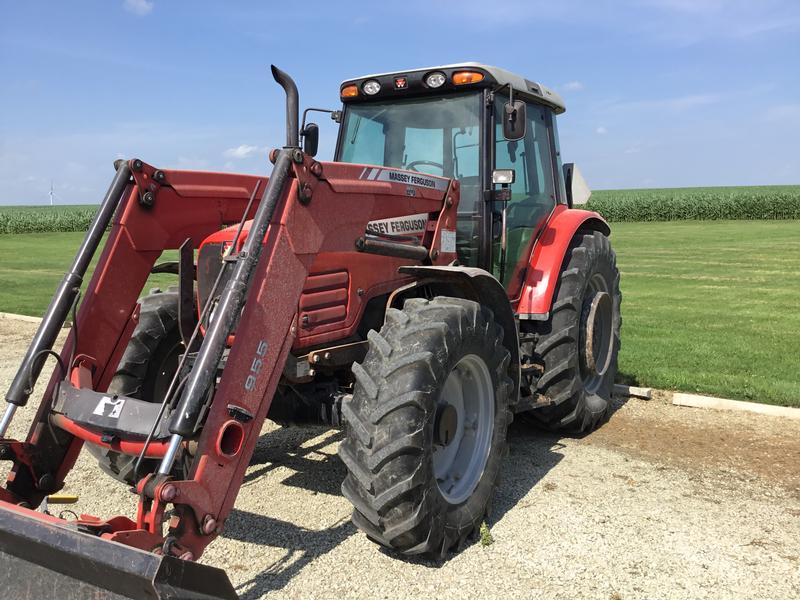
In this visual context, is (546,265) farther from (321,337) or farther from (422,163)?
(321,337)

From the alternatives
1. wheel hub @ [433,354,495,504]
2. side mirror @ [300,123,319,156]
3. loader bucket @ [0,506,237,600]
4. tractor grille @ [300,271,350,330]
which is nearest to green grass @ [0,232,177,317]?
side mirror @ [300,123,319,156]

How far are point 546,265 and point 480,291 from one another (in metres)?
1.26

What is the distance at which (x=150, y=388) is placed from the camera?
4637 mm

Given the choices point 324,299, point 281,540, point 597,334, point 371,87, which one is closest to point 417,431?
point 324,299

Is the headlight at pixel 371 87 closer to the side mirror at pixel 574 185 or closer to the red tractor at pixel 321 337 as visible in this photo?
the red tractor at pixel 321 337

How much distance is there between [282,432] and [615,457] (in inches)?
99.1

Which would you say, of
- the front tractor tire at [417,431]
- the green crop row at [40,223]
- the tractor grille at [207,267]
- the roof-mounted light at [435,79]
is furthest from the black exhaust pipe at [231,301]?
the green crop row at [40,223]

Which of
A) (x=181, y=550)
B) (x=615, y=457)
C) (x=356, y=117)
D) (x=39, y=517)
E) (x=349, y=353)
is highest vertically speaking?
(x=356, y=117)

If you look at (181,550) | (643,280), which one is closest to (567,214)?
(181,550)

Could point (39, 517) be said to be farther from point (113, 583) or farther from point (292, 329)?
point (292, 329)

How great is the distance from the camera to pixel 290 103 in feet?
11.5

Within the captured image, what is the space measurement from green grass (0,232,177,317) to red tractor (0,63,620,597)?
7.66ft

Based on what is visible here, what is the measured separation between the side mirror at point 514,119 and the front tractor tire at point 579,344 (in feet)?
4.48

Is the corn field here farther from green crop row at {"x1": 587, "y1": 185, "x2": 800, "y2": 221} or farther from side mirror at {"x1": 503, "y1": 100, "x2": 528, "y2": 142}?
side mirror at {"x1": 503, "y1": 100, "x2": 528, "y2": 142}
